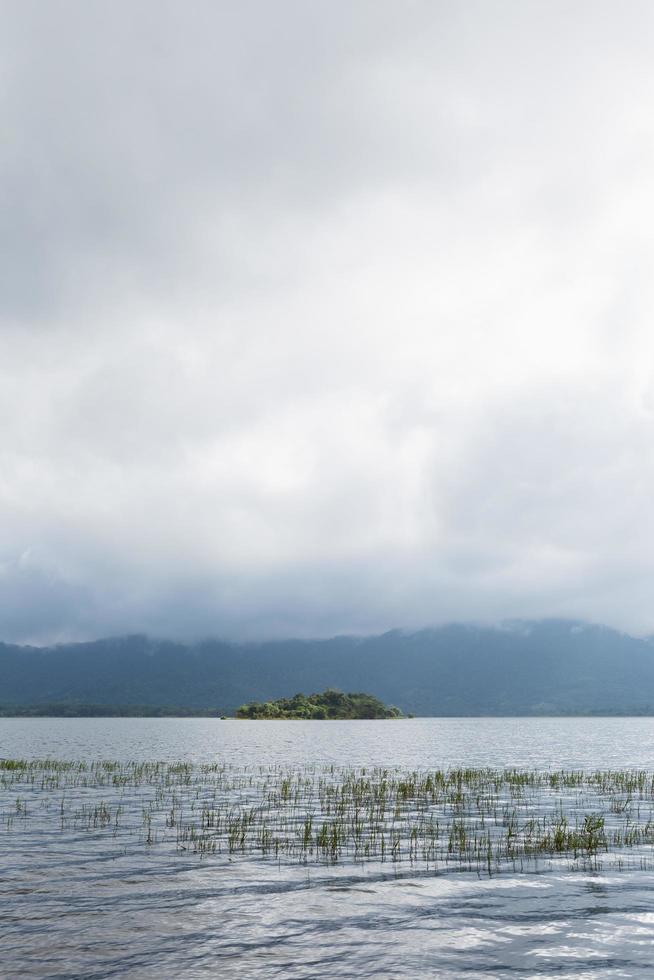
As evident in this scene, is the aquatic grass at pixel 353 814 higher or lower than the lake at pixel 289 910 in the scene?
lower

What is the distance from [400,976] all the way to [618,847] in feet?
59.6

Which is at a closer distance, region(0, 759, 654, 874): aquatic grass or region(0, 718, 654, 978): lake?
region(0, 718, 654, 978): lake

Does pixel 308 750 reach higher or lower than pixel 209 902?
lower

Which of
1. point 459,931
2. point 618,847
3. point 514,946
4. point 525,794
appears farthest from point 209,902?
point 525,794

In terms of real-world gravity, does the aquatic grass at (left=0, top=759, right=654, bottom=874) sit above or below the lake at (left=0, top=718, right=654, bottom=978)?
below

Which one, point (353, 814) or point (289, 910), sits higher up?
point (289, 910)

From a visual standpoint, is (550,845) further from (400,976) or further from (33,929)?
(33,929)

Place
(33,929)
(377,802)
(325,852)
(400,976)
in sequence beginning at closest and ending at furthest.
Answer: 1. (400,976)
2. (33,929)
3. (325,852)
4. (377,802)

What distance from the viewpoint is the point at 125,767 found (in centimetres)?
6706

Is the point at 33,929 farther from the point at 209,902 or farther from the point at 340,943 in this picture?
the point at 340,943

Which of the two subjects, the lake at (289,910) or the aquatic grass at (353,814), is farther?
the aquatic grass at (353,814)

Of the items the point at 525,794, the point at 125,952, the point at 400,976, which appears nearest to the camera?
the point at 400,976

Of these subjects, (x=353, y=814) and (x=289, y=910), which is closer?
(x=289, y=910)

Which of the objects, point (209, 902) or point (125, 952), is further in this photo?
point (209, 902)
